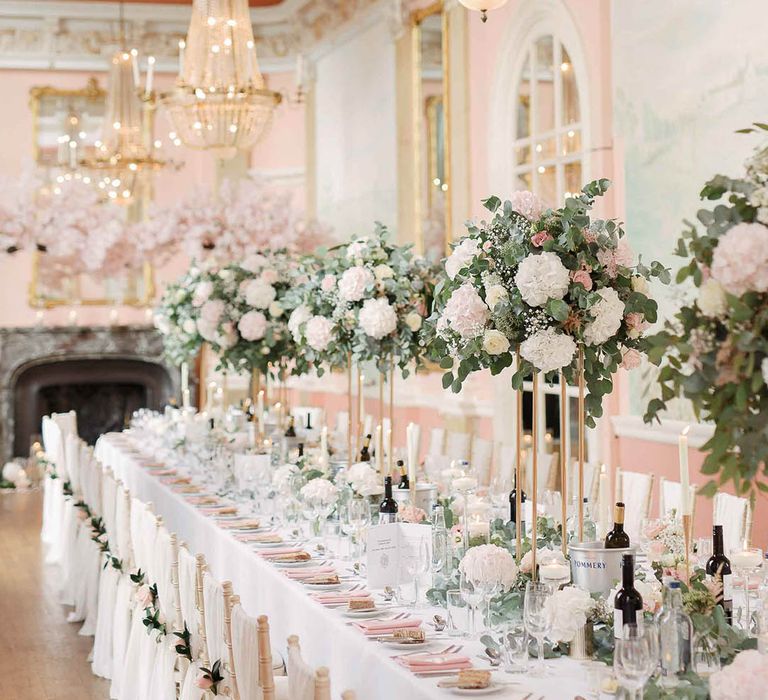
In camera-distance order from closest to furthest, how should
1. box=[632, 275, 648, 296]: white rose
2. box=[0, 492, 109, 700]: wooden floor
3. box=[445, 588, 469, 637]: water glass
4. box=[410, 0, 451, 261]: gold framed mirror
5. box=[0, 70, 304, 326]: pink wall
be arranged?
1. box=[445, 588, 469, 637]: water glass
2. box=[632, 275, 648, 296]: white rose
3. box=[0, 492, 109, 700]: wooden floor
4. box=[410, 0, 451, 261]: gold framed mirror
5. box=[0, 70, 304, 326]: pink wall

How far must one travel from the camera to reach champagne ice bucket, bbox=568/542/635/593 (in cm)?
353

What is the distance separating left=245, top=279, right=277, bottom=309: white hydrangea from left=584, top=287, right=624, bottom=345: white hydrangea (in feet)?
14.4

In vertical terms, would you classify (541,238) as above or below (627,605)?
above

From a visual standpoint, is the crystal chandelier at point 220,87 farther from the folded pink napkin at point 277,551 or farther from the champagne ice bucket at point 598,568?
the champagne ice bucket at point 598,568

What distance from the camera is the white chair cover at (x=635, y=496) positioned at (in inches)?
228

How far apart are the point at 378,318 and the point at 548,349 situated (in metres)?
2.22

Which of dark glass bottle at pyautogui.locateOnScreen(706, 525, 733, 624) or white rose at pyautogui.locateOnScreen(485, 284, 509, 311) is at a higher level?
white rose at pyautogui.locateOnScreen(485, 284, 509, 311)

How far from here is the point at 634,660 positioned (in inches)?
104

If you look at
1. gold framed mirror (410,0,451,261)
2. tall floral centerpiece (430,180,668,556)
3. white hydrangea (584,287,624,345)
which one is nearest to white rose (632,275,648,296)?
tall floral centerpiece (430,180,668,556)

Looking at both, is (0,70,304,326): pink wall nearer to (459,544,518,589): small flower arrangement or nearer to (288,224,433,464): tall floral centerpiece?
(288,224,433,464): tall floral centerpiece

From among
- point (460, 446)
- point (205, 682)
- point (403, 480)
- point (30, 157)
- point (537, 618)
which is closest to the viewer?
point (537, 618)

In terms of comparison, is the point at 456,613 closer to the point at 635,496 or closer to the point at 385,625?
the point at 385,625

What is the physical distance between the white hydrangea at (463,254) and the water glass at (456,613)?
3.20 feet

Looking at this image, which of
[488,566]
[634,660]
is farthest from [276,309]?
[634,660]
